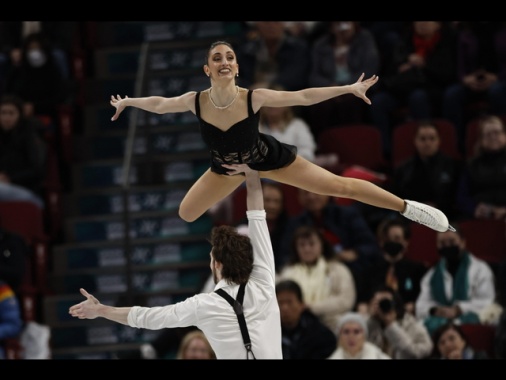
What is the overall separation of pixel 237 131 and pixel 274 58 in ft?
15.4

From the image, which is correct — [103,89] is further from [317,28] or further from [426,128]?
[426,128]

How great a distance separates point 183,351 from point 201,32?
16.0ft

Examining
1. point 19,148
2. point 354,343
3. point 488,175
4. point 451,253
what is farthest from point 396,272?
point 19,148

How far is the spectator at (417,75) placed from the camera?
11.6 m

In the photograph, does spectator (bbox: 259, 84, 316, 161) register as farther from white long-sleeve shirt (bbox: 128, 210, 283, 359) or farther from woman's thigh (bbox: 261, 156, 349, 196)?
white long-sleeve shirt (bbox: 128, 210, 283, 359)

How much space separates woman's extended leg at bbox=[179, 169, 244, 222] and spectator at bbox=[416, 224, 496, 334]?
282 cm

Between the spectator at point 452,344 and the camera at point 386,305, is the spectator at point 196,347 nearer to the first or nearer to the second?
the camera at point 386,305

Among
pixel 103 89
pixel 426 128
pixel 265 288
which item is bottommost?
pixel 265 288

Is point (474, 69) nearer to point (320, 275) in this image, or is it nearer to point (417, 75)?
point (417, 75)

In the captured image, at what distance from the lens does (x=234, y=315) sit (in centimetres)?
671

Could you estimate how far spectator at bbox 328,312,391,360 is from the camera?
9016 millimetres

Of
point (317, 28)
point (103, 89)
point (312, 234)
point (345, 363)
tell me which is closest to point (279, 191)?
point (312, 234)

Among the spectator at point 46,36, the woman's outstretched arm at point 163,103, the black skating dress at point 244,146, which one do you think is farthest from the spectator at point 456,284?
the spectator at point 46,36

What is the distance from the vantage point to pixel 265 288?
6.79 metres
